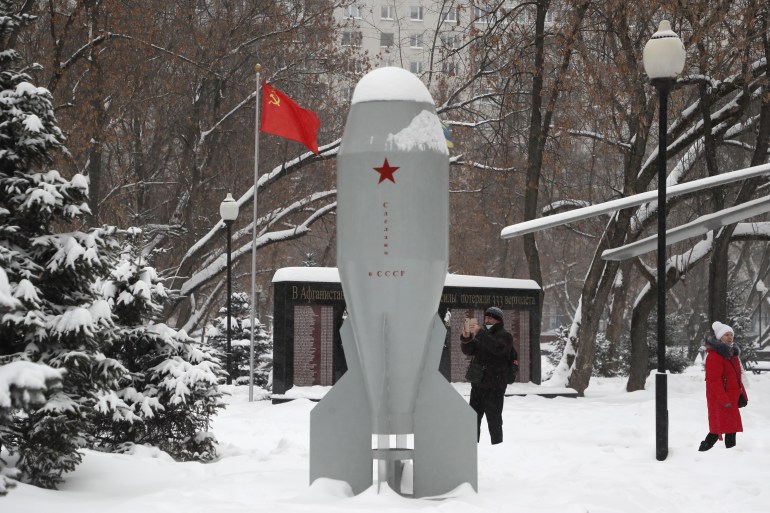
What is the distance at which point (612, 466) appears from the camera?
10492mm

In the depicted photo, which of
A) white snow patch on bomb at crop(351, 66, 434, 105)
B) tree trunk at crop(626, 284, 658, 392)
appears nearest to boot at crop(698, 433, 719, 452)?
white snow patch on bomb at crop(351, 66, 434, 105)

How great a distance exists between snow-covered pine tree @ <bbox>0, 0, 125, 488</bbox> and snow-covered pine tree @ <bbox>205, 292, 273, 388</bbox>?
1638 cm

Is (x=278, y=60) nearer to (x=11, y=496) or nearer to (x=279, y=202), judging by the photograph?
(x=279, y=202)

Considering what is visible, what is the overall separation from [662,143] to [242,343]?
15.7m

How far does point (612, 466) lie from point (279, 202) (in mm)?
20236

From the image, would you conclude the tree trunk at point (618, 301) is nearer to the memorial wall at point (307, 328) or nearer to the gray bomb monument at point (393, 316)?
the memorial wall at point (307, 328)

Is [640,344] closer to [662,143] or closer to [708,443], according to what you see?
[708,443]

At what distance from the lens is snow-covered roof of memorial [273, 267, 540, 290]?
1869 centimetres

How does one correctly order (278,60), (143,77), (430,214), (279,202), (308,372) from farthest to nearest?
1. (279,202)
2. (278,60)
3. (143,77)
4. (308,372)
5. (430,214)

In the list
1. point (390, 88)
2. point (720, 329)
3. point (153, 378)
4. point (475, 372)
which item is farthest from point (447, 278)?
point (390, 88)

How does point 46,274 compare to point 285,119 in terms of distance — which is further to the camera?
point 285,119

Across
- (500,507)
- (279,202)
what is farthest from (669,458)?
(279,202)

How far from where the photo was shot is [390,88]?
866cm

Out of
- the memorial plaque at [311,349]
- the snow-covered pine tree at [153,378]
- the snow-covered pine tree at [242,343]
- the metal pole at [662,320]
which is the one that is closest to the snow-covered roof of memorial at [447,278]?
the memorial plaque at [311,349]
